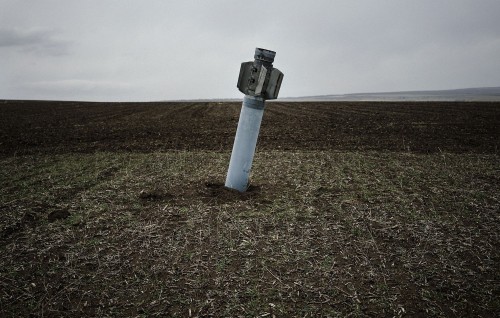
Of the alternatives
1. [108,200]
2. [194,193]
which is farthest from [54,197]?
[194,193]

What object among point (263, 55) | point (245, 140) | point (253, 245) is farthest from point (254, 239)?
point (263, 55)

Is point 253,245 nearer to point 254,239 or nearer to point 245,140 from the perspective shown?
point 254,239

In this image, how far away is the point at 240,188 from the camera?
5973 millimetres

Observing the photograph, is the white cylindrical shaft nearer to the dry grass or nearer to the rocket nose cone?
the dry grass

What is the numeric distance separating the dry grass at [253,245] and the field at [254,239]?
0.07ft

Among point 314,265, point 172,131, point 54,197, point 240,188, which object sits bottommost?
point 54,197

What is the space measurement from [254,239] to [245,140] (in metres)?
1.90

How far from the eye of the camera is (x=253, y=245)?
13.8 feet

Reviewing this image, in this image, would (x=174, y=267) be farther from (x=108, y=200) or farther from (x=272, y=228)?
(x=108, y=200)

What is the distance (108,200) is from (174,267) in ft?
8.92

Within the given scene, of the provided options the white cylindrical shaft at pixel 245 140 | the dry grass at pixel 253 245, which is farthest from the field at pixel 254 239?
the white cylindrical shaft at pixel 245 140

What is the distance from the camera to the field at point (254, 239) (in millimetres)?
3201

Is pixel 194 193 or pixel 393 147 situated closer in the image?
pixel 194 193

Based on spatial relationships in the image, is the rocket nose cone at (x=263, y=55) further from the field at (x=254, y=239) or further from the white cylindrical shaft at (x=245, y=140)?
the field at (x=254, y=239)
